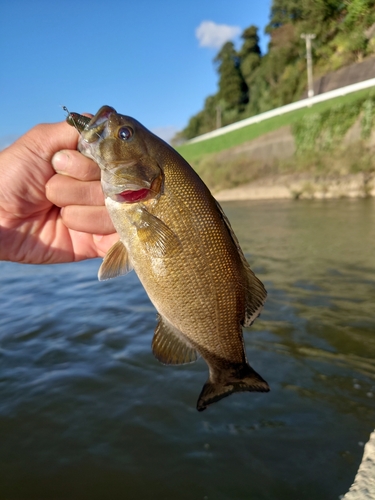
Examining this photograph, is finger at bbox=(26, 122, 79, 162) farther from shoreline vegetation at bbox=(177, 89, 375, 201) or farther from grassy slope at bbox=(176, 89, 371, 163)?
grassy slope at bbox=(176, 89, 371, 163)

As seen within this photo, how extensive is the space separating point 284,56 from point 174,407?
56585mm

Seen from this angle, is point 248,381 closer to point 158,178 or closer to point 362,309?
point 158,178

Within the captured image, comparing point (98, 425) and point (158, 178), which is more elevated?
point (158, 178)

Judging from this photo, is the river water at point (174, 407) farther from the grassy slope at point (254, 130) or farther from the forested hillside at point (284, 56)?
the grassy slope at point (254, 130)

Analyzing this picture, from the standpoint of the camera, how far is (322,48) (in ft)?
140

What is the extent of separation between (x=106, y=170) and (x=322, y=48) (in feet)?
155

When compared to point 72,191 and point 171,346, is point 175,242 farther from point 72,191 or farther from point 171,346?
point 72,191

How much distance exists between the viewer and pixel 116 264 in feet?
8.48

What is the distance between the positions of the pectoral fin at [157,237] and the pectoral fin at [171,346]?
463 millimetres

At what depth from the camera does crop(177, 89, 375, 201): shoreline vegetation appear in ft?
86.5

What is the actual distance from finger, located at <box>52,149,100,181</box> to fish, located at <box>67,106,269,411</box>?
46 centimetres

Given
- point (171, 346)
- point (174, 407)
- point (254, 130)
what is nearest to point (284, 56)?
point (254, 130)

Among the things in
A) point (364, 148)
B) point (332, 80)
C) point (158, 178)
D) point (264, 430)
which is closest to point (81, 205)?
point (158, 178)

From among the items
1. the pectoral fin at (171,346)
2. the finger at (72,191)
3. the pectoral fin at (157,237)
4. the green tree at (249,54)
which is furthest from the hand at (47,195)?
the green tree at (249,54)
